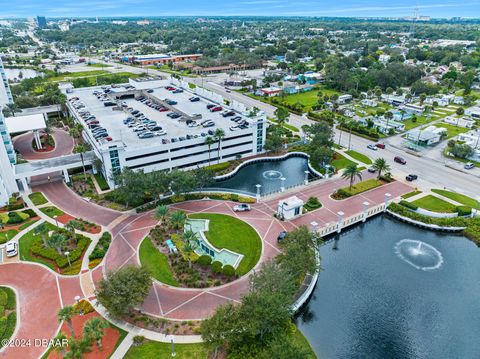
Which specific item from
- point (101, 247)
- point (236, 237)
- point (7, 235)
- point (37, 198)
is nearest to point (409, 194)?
point (236, 237)

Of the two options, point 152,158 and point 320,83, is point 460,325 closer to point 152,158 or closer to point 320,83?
point 152,158

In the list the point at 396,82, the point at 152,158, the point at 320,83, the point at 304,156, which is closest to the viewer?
the point at 152,158

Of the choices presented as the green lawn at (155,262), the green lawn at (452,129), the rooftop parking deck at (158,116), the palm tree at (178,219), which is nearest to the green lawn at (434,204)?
the rooftop parking deck at (158,116)

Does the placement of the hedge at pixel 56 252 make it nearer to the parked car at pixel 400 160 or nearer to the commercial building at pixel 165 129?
the commercial building at pixel 165 129

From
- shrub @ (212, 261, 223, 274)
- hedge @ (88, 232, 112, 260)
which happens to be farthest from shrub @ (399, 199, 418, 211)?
hedge @ (88, 232, 112, 260)

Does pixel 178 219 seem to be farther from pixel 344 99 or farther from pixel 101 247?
pixel 344 99

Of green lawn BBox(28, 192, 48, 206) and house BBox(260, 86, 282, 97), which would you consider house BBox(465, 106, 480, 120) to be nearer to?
house BBox(260, 86, 282, 97)

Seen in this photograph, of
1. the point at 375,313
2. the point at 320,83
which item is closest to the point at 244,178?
the point at 375,313
